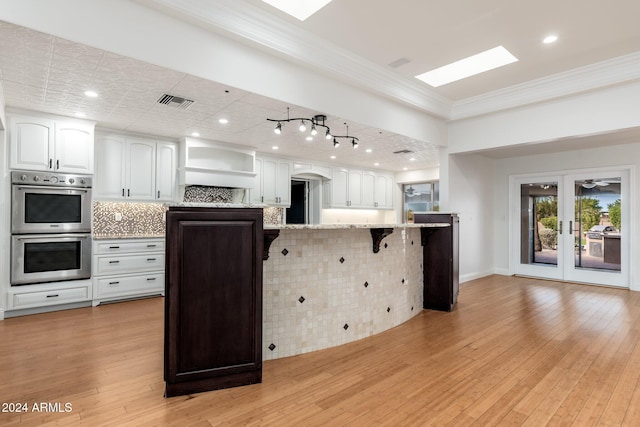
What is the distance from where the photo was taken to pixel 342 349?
3.20 m

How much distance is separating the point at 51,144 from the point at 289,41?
3.42 metres

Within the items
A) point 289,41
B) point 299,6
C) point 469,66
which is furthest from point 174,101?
point 469,66

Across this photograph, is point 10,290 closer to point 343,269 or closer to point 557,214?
point 343,269

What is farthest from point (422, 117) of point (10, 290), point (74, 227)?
point (10, 290)

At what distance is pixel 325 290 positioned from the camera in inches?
126

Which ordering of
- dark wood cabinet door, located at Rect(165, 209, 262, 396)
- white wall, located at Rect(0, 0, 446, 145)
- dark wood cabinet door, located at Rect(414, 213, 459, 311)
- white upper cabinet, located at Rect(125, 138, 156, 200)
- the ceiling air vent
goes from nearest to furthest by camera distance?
1. dark wood cabinet door, located at Rect(165, 209, 262, 396)
2. white wall, located at Rect(0, 0, 446, 145)
3. the ceiling air vent
4. dark wood cabinet door, located at Rect(414, 213, 459, 311)
5. white upper cabinet, located at Rect(125, 138, 156, 200)

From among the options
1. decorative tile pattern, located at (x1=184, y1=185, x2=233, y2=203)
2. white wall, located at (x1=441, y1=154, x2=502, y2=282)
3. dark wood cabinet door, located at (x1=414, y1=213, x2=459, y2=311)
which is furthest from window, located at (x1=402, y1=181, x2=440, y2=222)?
decorative tile pattern, located at (x1=184, y1=185, x2=233, y2=203)

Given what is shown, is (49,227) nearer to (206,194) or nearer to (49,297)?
(49,297)

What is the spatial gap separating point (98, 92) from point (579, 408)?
4936 millimetres

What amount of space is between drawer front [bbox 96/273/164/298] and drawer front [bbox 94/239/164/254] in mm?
384

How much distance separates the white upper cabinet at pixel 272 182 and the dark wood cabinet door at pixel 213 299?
425cm

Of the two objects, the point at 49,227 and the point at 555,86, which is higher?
the point at 555,86

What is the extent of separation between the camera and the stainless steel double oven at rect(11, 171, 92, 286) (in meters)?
4.33

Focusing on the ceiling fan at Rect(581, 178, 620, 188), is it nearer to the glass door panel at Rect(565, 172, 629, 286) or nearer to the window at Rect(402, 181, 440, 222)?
the glass door panel at Rect(565, 172, 629, 286)
